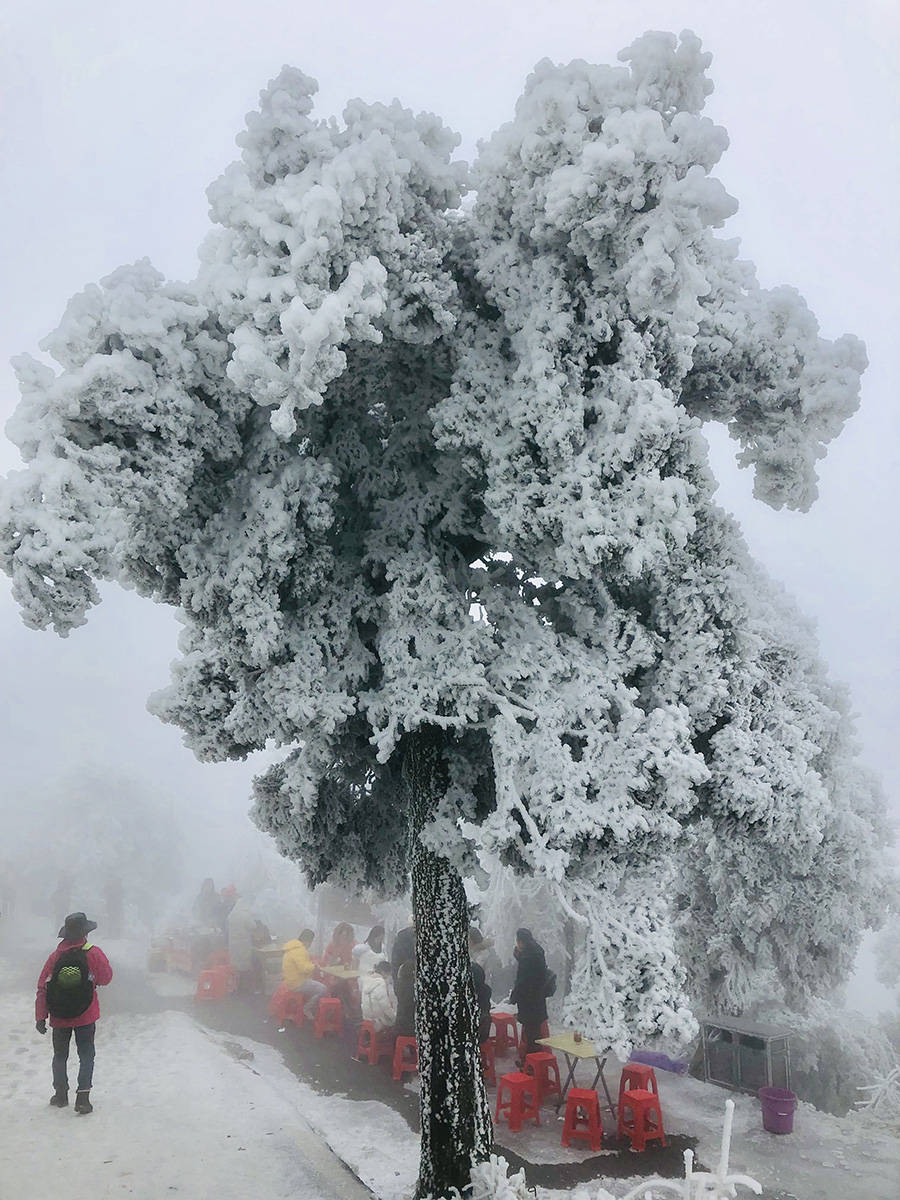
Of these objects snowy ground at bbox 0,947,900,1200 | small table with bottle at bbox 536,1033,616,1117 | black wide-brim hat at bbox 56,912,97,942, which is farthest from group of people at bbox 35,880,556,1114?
small table with bottle at bbox 536,1033,616,1117

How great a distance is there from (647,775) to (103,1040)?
9.04 metres

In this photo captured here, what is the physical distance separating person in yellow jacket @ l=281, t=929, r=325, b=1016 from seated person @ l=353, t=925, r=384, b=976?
1.02 metres

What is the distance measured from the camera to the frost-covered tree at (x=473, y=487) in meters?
4.77

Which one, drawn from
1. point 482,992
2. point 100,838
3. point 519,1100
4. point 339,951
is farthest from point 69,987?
point 100,838

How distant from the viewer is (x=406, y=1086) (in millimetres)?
8633

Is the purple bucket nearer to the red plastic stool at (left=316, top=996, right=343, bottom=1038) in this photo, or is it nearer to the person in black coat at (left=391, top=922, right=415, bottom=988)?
the person in black coat at (left=391, top=922, right=415, bottom=988)

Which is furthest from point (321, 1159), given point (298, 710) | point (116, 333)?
point (116, 333)

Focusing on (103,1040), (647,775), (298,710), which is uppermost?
(298,710)

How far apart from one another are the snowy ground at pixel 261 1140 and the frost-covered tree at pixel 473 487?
148cm

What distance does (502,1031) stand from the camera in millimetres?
9891

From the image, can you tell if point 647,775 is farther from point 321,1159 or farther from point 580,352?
point 321,1159

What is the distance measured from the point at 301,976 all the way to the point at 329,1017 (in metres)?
0.97

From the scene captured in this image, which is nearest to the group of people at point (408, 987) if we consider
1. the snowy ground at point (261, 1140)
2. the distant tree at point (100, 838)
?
the snowy ground at point (261, 1140)

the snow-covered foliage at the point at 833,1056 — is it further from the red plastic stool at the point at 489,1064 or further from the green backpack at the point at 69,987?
the green backpack at the point at 69,987
